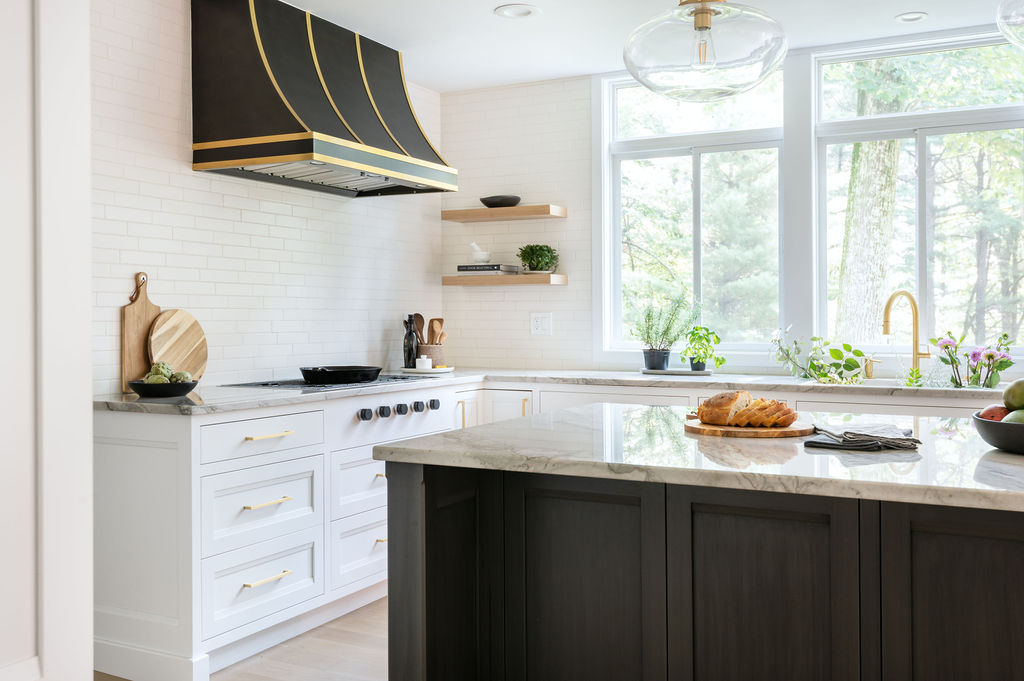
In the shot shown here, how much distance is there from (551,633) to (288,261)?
9.17 feet

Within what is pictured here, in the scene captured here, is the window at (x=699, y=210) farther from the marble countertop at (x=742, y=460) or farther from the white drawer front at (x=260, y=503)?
the marble countertop at (x=742, y=460)

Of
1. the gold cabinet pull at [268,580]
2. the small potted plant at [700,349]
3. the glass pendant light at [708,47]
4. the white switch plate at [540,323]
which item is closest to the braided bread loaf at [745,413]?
the glass pendant light at [708,47]

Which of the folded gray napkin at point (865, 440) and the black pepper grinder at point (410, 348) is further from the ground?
the black pepper grinder at point (410, 348)

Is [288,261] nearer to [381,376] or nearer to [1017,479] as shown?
[381,376]

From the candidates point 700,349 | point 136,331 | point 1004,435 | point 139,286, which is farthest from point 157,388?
point 700,349

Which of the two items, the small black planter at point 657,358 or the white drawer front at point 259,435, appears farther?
the small black planter at point 657,358

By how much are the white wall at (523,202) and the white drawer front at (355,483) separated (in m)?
1.75

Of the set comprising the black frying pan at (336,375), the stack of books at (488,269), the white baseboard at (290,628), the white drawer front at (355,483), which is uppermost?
the stack of books at (488,269)

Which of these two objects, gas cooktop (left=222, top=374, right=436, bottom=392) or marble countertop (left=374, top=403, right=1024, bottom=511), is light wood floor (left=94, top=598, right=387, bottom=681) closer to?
gas cooktop (left=222, top=374, right=436, bottom=392)

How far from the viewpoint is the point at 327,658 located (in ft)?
11.2

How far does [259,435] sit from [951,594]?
2.43 metres

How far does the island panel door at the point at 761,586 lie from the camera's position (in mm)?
1845

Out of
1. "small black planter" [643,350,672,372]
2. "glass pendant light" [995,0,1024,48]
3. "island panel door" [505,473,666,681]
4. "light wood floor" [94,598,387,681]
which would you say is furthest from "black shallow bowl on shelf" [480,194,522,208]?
"glass pendant light" [995,0,1024,48]

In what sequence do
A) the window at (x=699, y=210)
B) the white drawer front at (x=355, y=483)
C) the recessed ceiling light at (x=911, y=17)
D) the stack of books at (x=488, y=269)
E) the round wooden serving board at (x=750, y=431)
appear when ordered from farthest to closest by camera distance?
the stack of books at (x=488, y=269) < the window at (x=699, y=210) < the recessed ceiling light at (x=911, y=17) < the white drawer front at (x=355, y=483) < the round wooden serving board at (x=750, y=431)
